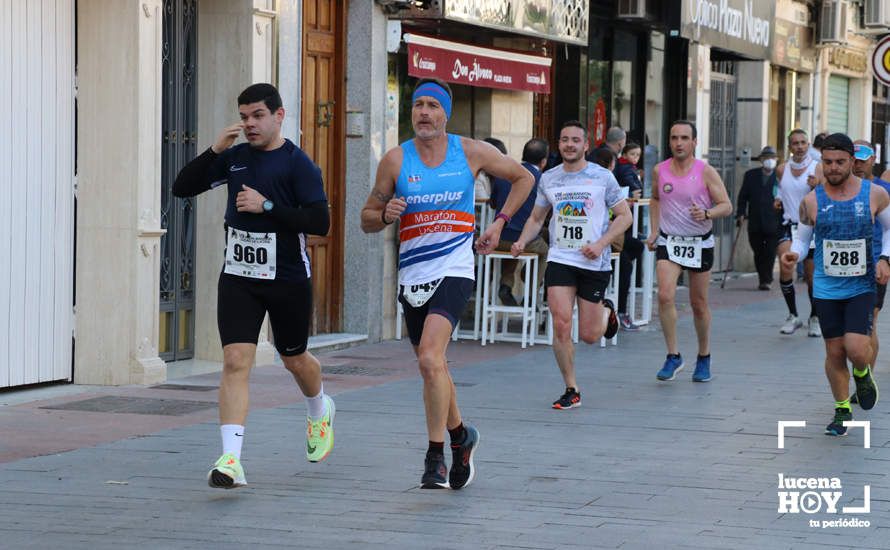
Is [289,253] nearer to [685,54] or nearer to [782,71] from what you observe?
[685,54]

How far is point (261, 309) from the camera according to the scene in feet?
26.5

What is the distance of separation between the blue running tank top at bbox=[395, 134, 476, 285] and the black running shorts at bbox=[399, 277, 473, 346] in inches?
1.7

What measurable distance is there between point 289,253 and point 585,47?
13241 mm

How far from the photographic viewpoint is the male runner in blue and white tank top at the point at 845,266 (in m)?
9.84

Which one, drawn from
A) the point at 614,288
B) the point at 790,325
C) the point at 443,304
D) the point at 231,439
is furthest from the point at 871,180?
the point at 231,439

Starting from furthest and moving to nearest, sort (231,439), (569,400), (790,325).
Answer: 1. (790,325)
2. (569,400)
3. (231,439)

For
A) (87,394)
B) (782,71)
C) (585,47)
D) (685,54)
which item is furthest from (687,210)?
(782,71)

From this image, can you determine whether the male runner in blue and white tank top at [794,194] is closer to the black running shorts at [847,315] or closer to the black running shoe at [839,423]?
the black running shorts at [847,315]

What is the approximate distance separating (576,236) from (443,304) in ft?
11.8

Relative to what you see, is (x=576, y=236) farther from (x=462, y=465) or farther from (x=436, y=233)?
(x=462, y=465)

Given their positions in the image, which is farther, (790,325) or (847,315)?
(790,325)

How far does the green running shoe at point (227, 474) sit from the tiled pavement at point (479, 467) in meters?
0.07

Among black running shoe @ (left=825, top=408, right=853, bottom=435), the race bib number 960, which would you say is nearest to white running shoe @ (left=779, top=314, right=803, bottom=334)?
black running shoe @ (left=825, top=408, right=853, bottom=435)
